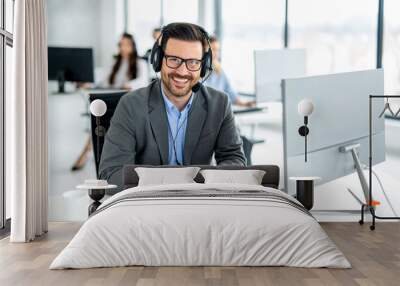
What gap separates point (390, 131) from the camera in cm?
749

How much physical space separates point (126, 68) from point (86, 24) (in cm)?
64

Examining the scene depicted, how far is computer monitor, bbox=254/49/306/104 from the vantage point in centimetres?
723

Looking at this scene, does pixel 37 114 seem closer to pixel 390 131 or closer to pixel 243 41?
pixel 243 41

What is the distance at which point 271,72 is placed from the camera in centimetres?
730

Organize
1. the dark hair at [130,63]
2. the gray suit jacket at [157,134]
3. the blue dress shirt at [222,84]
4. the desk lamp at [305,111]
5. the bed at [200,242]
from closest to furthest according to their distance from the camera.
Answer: the bed at [200,242]
the desk lamp at [305,111]
the gray suit jacket at [157,134]
the blue dress shirt at [222,84]
the dark hair at [130,63]

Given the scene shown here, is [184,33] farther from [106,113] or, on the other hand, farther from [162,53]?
[106,113]

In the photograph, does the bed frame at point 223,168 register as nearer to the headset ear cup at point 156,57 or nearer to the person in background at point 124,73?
the person in background at point 124,73

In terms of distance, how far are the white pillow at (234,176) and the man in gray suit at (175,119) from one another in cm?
49

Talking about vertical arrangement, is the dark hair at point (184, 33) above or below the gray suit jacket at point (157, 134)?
above

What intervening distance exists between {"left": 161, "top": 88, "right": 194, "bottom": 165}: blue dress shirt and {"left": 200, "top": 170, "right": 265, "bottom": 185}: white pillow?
20.2 inches

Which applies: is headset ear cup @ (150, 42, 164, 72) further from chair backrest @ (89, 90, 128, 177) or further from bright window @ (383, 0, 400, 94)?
bright window @ (383, 0, 400, 94)

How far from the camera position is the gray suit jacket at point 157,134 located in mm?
7152

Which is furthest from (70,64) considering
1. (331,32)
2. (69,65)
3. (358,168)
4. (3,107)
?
(358,168)

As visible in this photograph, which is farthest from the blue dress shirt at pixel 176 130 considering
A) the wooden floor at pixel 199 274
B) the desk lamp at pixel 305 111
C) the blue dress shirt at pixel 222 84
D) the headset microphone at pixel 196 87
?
the wooden floor at pixel 199 274
